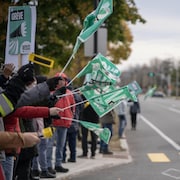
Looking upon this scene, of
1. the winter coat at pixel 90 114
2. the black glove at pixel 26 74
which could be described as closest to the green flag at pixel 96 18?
the black glove at pixel 26 74

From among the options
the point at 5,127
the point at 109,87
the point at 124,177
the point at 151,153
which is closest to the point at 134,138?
the point at 151,153

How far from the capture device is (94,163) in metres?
9.91

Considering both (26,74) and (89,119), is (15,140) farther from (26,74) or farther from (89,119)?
(89,119)

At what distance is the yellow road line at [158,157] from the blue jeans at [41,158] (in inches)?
145

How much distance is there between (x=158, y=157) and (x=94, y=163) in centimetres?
212

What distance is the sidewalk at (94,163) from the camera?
28.6 ft

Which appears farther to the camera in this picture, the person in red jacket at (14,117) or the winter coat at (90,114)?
the winter coat at (90,114)

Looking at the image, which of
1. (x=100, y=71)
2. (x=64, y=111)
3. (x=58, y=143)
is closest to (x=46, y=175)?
(x=58, y=143)

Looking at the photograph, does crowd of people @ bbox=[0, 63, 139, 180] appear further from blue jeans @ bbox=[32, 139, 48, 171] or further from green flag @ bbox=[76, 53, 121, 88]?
green flag @ bbox=[76, 53, 121, 88]

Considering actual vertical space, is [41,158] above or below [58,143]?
below

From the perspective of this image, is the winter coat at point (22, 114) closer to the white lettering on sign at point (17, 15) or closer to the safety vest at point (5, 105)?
the safety vest at point (5, 105)

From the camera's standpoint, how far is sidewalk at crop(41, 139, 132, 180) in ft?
28.6

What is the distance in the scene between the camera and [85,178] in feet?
28.1

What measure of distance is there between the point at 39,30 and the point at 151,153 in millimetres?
4860
